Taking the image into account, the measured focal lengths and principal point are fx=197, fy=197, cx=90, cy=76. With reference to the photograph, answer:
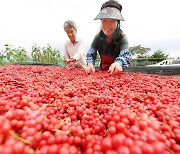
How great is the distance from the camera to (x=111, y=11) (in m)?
2.92

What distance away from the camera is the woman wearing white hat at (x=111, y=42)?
2.91 metres

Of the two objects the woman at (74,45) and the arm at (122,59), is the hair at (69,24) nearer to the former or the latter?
the woman at (74,45)

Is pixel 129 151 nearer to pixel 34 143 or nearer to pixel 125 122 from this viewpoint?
pixel 125 122

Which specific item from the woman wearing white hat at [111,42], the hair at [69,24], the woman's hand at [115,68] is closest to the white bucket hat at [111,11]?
the woman wearing white hat at [111,42]

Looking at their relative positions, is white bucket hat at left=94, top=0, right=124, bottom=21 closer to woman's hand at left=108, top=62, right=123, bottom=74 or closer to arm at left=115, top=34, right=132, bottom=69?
arm at left=115, top=34, right=132, bottom=69

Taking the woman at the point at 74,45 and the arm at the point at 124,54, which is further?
the woman at the point at 74,45

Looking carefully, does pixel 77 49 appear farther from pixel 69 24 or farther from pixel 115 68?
pixel 115 68

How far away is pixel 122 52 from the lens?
10.6ft

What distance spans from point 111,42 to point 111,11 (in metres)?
0.66

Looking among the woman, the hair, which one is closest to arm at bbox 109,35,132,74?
the woman

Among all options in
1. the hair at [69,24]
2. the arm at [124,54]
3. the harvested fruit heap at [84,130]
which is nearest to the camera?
the harvested fruit heap at [84,130]

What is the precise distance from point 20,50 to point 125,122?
10.6m

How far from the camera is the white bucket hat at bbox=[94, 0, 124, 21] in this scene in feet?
9.44

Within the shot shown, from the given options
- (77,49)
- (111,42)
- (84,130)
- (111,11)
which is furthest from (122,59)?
(84,130)
